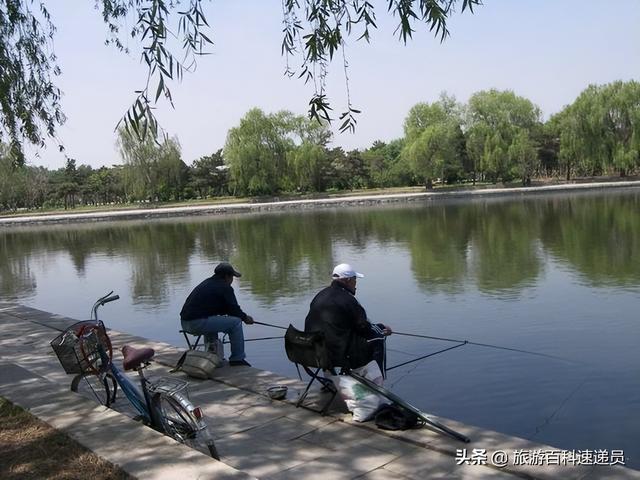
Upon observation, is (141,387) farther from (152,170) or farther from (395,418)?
(152,170)

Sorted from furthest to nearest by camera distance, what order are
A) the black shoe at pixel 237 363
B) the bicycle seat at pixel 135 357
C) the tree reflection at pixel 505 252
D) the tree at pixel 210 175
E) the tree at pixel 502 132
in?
1. the tree at pixel 210 175
2. the tree at pixel 502 132
3. the tree reflection at pixel 505 252
4. the black shoe at pixel 237 363
5. the bicycle seat at pixel 135 357

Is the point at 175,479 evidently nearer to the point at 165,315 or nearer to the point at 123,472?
the point at 123,472

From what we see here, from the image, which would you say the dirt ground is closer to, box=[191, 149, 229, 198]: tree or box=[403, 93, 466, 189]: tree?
box=[403, 93, 466, 189]: tree

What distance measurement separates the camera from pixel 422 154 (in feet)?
177

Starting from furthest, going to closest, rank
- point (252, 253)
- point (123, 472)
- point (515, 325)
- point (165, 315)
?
point (252, 253) → point (165, 315) → point (515, 325) → point (123, 472)

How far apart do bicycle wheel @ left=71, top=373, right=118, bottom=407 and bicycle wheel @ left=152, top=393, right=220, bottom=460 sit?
0.80 metres

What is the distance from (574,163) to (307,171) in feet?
75.7

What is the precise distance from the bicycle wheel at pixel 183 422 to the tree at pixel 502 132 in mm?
50339

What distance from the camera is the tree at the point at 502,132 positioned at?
2042 inches

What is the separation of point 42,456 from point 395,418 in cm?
217

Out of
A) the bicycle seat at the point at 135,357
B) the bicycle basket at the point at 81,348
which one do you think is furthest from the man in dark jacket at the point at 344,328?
the bicycle basket at the point at 81,348

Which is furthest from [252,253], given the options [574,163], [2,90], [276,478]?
[574,163]

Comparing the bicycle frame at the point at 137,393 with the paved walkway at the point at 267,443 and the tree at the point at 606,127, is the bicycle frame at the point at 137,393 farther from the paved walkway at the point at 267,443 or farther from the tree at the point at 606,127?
the tree at the point at 606,127

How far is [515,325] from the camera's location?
29.5ft
